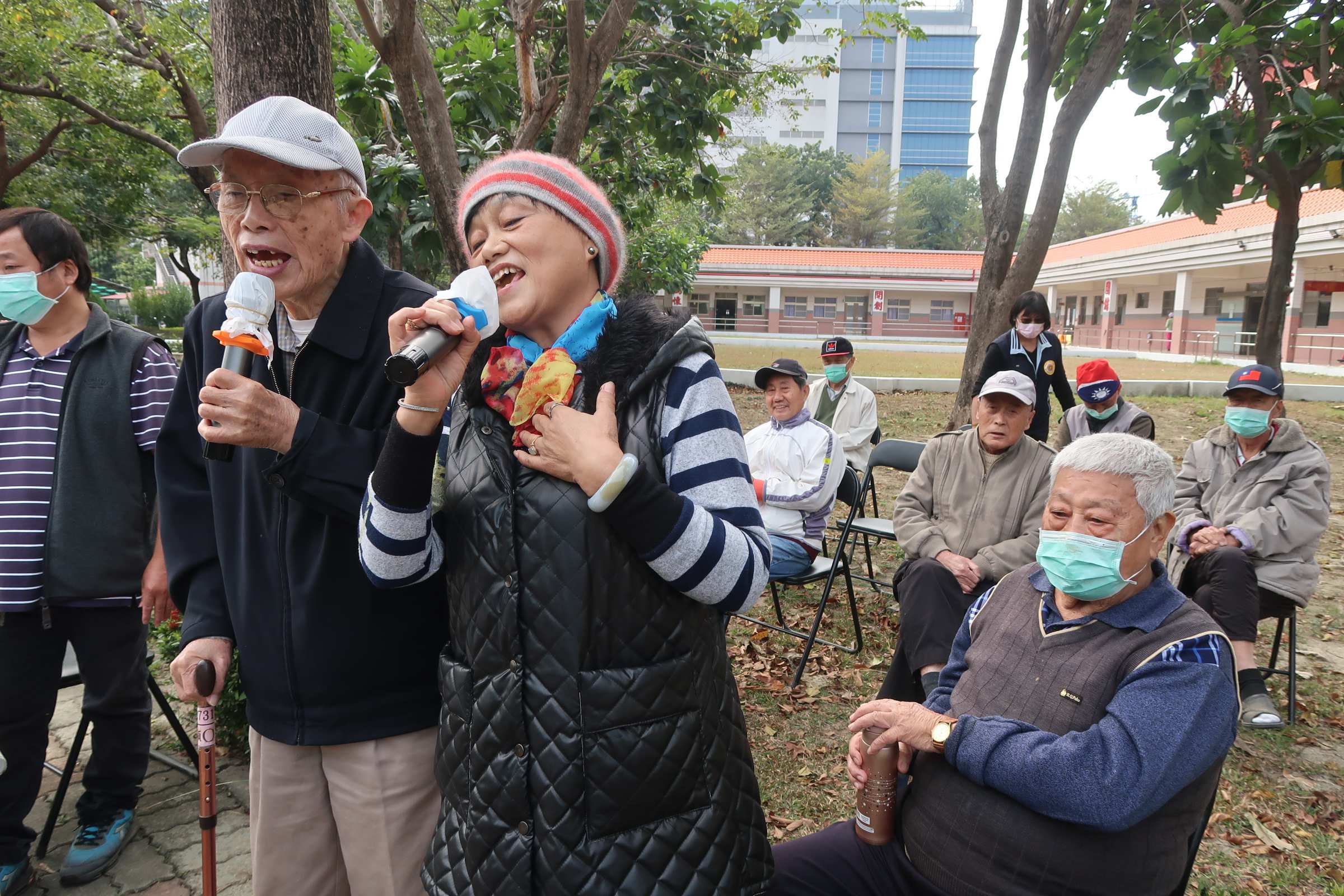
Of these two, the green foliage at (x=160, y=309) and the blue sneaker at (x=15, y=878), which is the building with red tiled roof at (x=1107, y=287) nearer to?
the green foliage at (x=160, y=309)

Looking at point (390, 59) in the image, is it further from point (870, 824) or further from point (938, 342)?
point (938, 342)

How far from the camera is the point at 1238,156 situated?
6.22 m

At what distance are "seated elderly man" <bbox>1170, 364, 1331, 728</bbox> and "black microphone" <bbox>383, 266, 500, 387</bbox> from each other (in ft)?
12.7

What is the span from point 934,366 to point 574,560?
25612mm

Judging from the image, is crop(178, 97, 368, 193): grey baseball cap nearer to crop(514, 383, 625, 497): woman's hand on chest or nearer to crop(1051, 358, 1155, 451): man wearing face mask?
crop(514, 383, 625, 497): woman's hand on chest

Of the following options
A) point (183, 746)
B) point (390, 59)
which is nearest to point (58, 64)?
point (390, 59)

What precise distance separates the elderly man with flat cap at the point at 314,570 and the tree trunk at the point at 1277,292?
8723 millimetres

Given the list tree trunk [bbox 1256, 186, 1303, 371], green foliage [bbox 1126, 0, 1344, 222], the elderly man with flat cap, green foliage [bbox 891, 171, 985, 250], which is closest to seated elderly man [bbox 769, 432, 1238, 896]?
the elderly man with flat cap

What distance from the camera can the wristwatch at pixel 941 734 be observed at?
2.01 metres

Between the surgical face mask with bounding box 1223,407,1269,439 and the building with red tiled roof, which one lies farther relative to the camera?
the building with red tiled roof

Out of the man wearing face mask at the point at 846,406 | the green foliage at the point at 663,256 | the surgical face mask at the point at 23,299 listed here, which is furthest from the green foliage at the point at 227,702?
the green foliage at the point at 663,256

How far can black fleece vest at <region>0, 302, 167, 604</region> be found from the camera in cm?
283

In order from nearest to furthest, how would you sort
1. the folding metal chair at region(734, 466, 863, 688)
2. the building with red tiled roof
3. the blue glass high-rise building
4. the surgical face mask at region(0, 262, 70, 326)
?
the surgical face mask at region(0, 262, 70, 326)
the folding metal chair at region(734, 466, 863, 688)
the building with red tiled roof
the blue glass high-rise building

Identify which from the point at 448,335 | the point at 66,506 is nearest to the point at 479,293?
the point at 448,335
